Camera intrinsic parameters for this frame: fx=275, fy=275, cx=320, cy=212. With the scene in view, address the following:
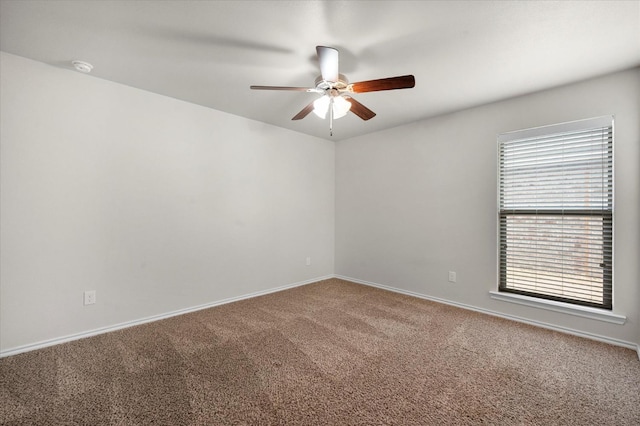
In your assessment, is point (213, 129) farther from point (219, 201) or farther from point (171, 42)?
point (171, 42)

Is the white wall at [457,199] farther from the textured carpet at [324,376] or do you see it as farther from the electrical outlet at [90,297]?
the electrical outlet at [90,297]

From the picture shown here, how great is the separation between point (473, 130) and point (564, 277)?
5.92ft

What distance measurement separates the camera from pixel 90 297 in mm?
2516

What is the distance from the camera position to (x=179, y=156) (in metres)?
3.09

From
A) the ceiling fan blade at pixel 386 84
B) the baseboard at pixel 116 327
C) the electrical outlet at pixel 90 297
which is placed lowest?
the baseboard at pixel 116 327

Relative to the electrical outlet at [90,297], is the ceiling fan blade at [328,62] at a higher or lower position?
higher

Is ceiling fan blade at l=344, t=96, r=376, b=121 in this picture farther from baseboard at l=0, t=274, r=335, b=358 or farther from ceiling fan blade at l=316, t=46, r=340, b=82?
baseboard at l=0, t=274, r=335, b=358

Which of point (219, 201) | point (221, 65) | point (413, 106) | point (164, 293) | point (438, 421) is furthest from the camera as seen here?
point (219, 201)

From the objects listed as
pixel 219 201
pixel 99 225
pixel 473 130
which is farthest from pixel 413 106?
pixel 99 225

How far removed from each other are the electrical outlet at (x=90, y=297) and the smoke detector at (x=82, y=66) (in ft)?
6.45

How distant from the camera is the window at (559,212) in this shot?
98.7 inches

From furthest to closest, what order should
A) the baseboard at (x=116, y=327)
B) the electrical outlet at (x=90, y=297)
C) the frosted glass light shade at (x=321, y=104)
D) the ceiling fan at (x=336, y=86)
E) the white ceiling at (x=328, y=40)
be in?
the electrical outlet at (x=90, y=297) → the frosted glass light shade at (x=321, y=104) → the baseboard at (x=116, y=327) → the ceiling fan at (x=336, y=86) → the white ceiling at (x=328, y=40)

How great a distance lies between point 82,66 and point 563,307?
4.87 m

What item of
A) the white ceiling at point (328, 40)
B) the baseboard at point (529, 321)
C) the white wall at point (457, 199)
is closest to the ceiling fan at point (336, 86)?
the white ceiling at point (328, 40)
